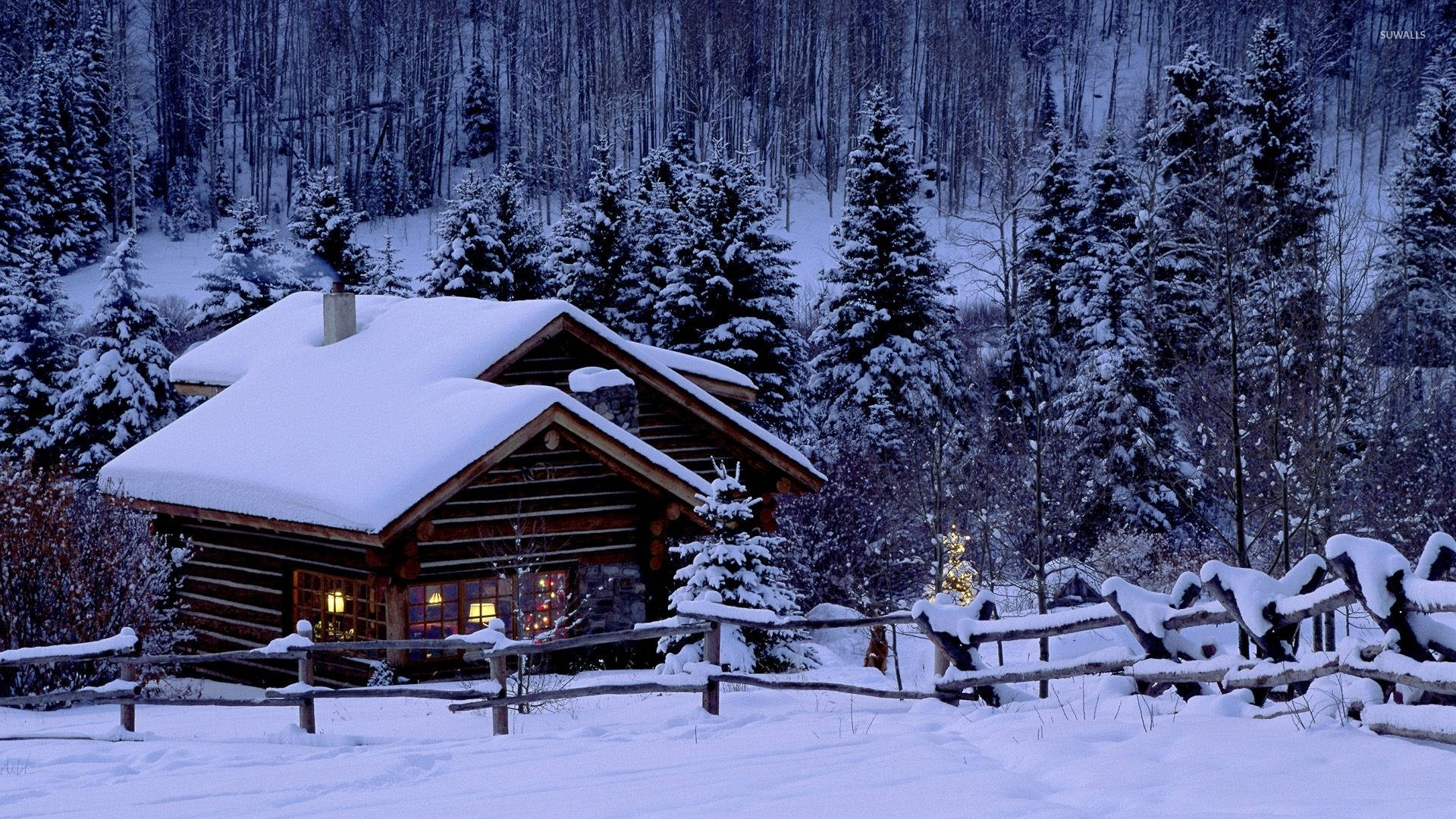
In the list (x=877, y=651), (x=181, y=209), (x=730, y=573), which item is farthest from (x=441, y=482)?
(x=181, y=209)

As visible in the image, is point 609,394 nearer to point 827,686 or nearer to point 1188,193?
point 827,686

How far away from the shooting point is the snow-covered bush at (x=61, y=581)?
1546 cm

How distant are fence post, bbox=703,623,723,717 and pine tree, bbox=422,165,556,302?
26.7m

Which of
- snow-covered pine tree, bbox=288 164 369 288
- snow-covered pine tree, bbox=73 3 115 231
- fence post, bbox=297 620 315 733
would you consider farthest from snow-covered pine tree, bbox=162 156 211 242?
fence post, bbox=297 620 315 733

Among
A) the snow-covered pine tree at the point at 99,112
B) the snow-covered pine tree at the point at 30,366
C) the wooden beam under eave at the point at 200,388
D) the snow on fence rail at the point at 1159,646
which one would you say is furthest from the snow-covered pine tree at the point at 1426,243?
the snow-covered pine tree at the point at 99,112

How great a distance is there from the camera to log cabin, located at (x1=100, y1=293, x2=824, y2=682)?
672 inches

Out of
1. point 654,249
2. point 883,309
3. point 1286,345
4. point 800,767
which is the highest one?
point 654,249

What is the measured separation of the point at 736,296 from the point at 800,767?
26.0 metres

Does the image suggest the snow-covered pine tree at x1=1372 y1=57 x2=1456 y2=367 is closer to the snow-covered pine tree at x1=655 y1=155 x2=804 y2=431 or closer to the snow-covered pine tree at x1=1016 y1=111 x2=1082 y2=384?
the snow-covered pine tree at x1=1016 y1=111 x2=1082 y2=384

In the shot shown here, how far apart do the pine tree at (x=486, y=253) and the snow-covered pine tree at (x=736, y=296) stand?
6.26m

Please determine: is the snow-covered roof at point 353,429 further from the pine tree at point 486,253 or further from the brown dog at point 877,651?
the pine tree at point 486,253

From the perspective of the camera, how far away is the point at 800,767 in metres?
7.68

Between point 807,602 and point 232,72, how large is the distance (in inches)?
2879

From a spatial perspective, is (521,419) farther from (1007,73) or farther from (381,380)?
(1007,73)
